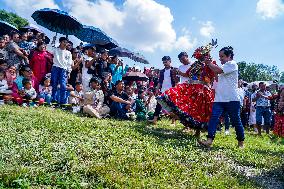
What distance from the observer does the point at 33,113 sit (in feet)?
32.6

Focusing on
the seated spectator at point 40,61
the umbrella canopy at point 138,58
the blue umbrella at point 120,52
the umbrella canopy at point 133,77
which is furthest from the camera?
the umbrella canopy at point 138,58

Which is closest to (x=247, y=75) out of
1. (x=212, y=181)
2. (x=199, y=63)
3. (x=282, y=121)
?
(x=282, y=121)

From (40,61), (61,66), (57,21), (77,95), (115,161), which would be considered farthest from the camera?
(57,21)

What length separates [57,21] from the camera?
48.2 ft

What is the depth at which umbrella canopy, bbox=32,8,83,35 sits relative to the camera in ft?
47.2

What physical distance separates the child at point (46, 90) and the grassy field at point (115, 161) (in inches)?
172

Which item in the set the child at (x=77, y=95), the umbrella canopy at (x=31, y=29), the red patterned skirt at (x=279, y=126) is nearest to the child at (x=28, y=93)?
the child at (x=77, y=95)

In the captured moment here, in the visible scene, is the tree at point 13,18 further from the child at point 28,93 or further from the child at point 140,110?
the child at point 28,93

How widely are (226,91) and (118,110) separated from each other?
16.9 feet

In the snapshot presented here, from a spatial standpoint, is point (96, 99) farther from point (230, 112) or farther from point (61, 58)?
point (230, 112)

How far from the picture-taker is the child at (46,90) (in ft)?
42.1

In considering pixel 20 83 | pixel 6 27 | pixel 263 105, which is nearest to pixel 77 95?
pixel 20 83

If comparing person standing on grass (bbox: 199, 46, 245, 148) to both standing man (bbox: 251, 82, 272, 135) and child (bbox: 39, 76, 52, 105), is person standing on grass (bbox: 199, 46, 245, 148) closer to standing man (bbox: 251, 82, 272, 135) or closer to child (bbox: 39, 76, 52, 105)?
child (bbox: 39, 76, 52, 105)

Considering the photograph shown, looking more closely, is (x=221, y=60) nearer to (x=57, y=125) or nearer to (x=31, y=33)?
(x=57, y=125)
